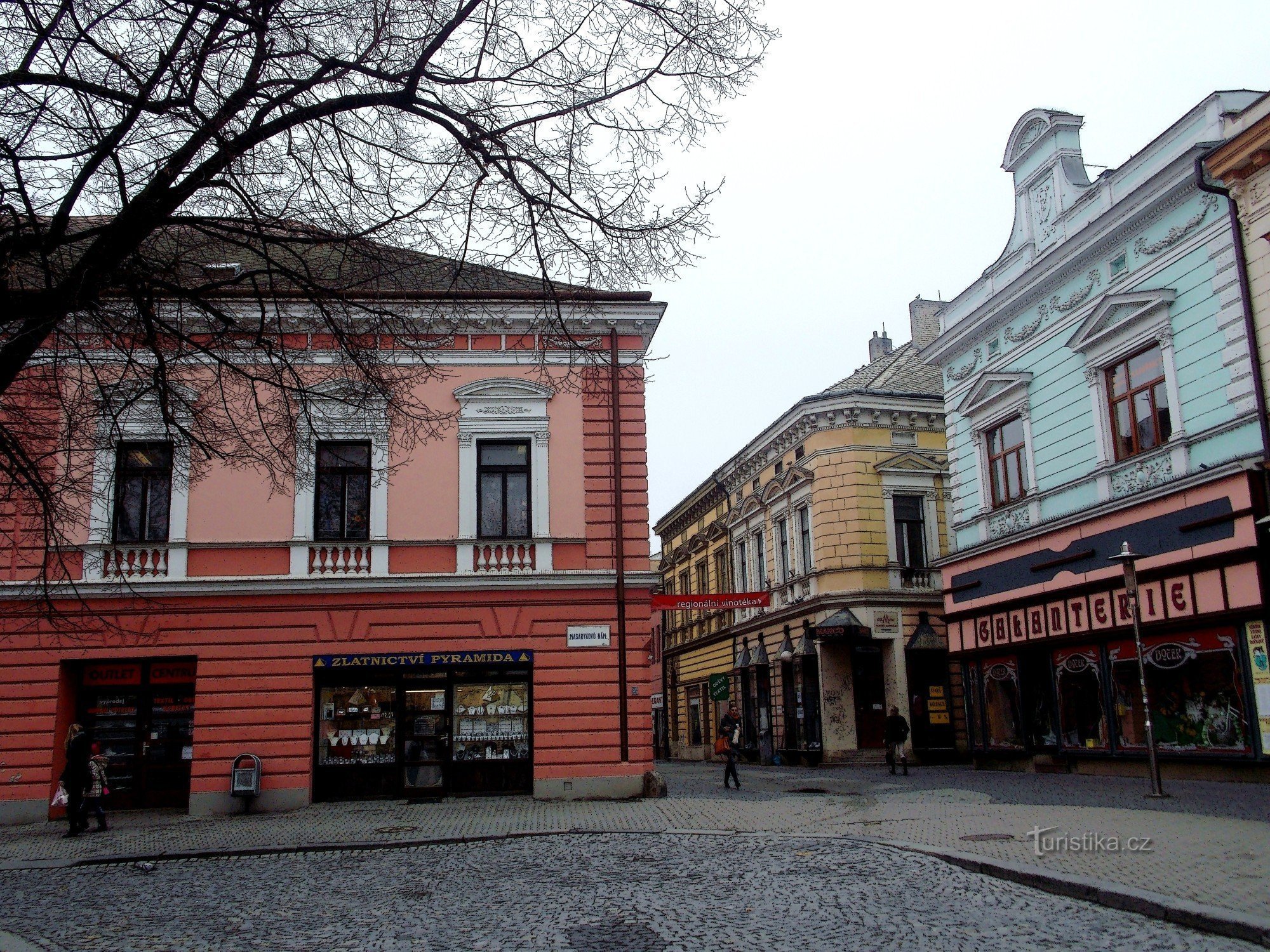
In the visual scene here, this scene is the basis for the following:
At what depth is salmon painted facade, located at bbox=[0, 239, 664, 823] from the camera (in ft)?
57.7

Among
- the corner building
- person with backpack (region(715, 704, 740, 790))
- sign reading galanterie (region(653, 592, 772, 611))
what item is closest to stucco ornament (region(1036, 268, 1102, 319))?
the corner building

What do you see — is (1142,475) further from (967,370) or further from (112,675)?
(112,675)

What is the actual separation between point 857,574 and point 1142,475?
12684mm

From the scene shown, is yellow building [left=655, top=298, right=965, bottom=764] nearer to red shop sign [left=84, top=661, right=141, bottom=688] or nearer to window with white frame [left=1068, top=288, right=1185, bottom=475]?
window with white frame [left=1068, top=288, right=1185, bottom=475]

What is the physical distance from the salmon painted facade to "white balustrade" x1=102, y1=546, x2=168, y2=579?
0.14 ft

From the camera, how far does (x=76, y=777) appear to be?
15.6 m

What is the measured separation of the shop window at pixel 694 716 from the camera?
44.0 meters

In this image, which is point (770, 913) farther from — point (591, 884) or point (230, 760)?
point (230, 760)

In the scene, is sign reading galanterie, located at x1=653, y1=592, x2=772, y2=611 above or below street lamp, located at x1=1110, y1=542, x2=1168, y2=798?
above

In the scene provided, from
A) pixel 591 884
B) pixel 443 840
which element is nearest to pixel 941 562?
pixel 443 840

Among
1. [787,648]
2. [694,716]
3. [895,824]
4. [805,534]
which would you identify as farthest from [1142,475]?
[694,716]

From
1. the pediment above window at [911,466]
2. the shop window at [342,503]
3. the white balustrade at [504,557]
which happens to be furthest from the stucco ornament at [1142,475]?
the shop window at [342,503]

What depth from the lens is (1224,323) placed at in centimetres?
1620

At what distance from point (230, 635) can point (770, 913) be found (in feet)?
39.6
